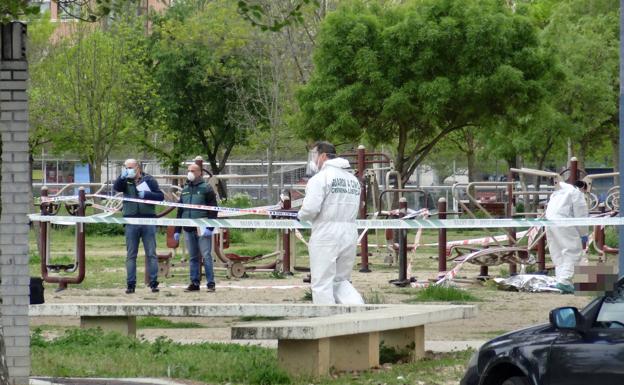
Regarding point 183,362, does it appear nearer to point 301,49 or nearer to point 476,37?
point 476,37

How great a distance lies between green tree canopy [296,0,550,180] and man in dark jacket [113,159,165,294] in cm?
1247

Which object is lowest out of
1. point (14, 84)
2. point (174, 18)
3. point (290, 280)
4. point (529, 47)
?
point (290, 280)

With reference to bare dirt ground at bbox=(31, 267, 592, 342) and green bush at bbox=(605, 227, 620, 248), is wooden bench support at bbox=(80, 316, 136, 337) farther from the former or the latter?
green bush at bbox=(605, 227, 620, 248)

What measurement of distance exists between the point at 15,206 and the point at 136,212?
29.8 ft

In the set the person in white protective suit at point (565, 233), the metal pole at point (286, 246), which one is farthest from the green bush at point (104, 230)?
the person in white protective suit at point (565, 233)

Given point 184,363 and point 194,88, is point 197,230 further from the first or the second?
point 194,88


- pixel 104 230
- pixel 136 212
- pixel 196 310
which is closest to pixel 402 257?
pixel 136 212

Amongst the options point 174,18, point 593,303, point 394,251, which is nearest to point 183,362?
point 593,303

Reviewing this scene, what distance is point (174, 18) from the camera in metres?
53.7

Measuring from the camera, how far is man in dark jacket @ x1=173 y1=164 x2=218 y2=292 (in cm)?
1953

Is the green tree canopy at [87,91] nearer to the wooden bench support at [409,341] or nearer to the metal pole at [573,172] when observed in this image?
the metal pole at [573,172]

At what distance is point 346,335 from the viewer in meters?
11.0

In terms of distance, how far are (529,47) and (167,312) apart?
20516 millimetres

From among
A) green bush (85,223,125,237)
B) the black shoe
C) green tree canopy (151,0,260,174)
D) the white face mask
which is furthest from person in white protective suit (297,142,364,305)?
green tree canopy (151,0,260,174)
